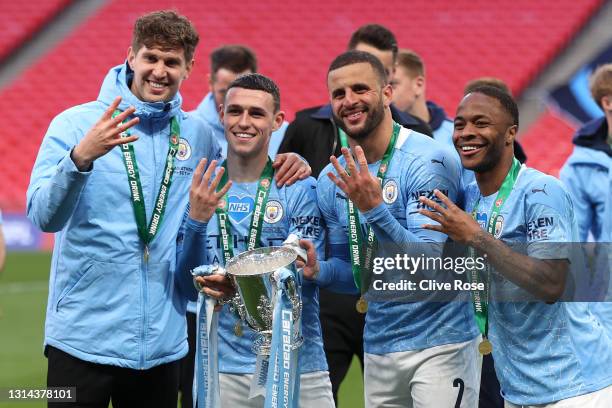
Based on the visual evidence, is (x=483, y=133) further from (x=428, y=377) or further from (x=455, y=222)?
(x=428, y=377)

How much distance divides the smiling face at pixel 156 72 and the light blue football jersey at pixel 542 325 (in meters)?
1.33

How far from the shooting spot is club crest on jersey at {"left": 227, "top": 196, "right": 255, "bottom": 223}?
12.9ft

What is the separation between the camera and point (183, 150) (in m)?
4.12

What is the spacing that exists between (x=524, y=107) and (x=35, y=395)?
1177 cm

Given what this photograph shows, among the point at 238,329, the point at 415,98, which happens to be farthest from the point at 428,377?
the point at 415,98

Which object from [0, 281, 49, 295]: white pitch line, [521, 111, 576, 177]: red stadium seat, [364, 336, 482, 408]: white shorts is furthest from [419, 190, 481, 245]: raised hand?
[521, 111, 576, 177]: red stadium seat

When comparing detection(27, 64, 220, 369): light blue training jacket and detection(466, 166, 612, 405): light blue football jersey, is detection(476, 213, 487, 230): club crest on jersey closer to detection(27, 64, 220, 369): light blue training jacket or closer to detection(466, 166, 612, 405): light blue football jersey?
detection(466, 166, 612, 405): light blue football jersey

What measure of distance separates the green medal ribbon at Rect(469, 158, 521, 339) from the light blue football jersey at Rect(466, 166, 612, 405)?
2 cm

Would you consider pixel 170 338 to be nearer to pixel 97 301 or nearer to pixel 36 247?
pixel 97 301

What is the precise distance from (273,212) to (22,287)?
25.2ft

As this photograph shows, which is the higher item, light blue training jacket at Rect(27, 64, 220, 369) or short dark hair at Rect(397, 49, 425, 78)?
short dark hair at Rect(397, 49, 425, 78)

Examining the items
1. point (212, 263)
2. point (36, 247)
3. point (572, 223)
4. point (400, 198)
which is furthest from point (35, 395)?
point (36, 247)

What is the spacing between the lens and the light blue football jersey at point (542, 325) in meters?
3.47

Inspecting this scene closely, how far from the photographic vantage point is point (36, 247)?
42.4 feet
